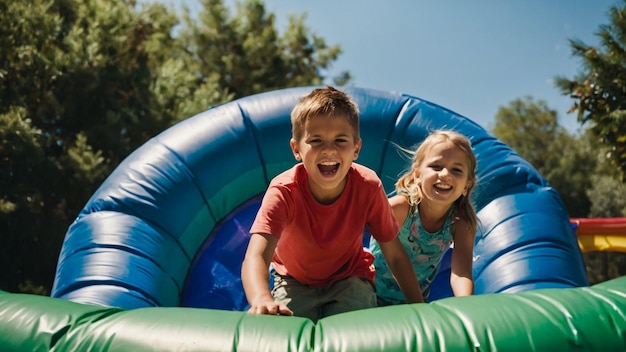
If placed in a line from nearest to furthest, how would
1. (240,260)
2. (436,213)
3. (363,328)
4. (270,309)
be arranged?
(363,328) < (270,309) < (436,213) < (240,260)

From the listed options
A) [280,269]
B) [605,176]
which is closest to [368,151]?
[280,269]

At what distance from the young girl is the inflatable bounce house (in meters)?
0.32

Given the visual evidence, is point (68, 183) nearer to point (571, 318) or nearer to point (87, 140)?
point (87, 140)

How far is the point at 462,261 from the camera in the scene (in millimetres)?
2072

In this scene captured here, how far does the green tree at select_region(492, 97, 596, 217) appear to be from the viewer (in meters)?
17.3

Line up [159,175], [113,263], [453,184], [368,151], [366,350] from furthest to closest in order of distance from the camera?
[368,151] → [159,175] → [113,263] → [453,184] → [366,350]

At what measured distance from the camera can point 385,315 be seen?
125cm

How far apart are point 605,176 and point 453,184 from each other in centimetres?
1574

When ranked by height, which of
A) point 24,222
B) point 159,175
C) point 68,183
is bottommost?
point 24,222

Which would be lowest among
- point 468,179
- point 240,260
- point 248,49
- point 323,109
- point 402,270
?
point 240,260

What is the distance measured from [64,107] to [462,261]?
21.7 feet

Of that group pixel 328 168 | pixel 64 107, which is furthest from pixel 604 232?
pixel 64 107

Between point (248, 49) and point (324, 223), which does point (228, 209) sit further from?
point (248, 49)

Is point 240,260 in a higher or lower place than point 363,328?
lower
